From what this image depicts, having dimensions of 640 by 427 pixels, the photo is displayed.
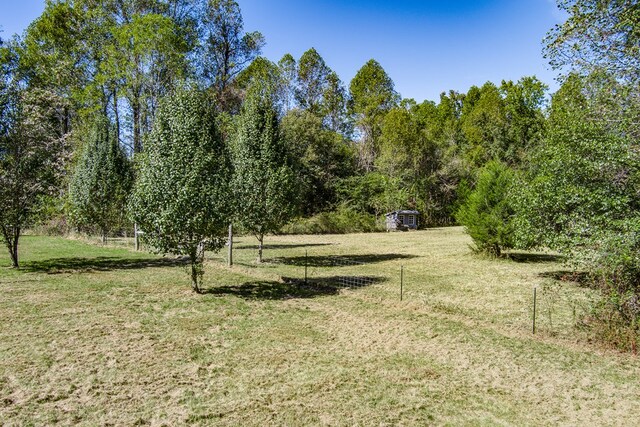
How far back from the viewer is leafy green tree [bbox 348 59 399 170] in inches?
2117

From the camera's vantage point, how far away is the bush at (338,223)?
132 feet

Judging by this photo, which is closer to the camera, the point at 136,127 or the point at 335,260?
the point at 335,260

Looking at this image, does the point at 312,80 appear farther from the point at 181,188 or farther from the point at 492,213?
the point at 181,188

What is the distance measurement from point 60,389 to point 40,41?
40814 millimetres

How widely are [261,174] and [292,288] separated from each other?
20.6 ft

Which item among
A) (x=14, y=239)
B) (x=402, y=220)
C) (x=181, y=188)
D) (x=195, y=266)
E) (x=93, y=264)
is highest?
(x=181, y=188)

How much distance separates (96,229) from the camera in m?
32.8

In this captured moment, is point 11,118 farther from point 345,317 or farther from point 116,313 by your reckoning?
point 345,317

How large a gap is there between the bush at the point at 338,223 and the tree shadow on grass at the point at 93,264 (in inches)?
736

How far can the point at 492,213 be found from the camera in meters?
21.3

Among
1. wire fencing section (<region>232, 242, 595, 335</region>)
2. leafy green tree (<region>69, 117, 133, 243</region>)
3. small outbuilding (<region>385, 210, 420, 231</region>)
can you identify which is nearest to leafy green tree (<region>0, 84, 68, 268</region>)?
leafy green tree (<region>69, 117, 133, 243</region>)

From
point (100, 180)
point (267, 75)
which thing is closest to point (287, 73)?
point (267, 75)

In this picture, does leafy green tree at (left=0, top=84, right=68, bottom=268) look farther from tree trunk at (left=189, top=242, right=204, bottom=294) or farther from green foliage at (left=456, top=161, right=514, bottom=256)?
green foliage at (left=456, top=161, right=514, bottom=256)

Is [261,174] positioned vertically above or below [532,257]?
above
